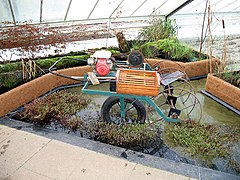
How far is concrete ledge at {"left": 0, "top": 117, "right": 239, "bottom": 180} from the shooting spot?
1944 mm

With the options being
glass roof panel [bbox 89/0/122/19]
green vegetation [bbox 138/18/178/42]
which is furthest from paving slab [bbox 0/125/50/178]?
green vegetation [bbox 138/18/178/42]

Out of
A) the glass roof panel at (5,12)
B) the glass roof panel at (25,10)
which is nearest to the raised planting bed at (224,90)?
A: the glass roof panel at (25,10)

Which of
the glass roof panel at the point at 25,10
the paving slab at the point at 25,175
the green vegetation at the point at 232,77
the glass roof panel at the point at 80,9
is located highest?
the glass roof panel at the point at 80,9

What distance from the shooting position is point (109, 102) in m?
2.61

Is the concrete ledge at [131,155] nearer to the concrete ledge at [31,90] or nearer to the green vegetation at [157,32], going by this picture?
the concrete ledge at [31,90]

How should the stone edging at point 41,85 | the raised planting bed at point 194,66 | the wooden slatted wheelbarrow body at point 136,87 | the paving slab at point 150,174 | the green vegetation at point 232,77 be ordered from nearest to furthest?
the paving slab at point 150,174 < the wooden slatted wheelbarrow body at point 136,87 < the stone edging at point 41,85 < the green vegetation at point 232,77 < the raised planting bed at point 194,66

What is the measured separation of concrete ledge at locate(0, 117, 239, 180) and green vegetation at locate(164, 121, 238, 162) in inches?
12.1

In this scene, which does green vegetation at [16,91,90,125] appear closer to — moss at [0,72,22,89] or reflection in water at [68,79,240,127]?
reflection in water at [68,79,240,127]

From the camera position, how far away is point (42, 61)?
3875 millimetres

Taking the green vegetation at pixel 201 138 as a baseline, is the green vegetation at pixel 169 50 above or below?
above

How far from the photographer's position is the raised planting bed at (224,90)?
118 inches

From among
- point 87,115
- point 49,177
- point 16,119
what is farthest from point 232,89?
point 16,119

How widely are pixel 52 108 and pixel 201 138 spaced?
1.94 metres

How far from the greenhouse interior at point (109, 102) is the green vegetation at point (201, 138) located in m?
0.01
